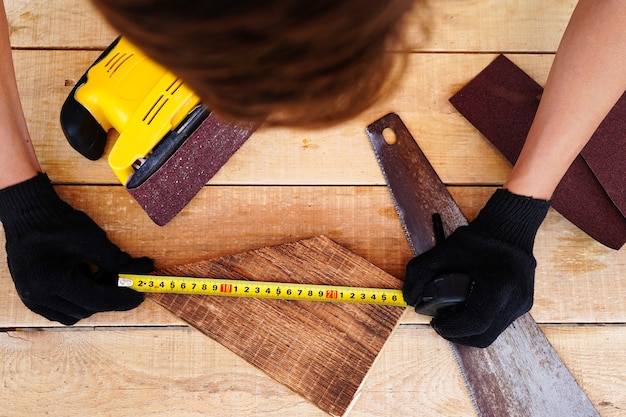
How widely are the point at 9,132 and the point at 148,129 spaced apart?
37 centimetres

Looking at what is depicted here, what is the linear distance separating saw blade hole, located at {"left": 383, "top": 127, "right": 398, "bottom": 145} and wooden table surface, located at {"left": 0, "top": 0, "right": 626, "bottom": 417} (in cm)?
6

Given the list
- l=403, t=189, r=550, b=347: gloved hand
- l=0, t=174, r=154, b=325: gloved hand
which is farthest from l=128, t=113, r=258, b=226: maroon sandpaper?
l=403, t=189, r=550, b=347: gloved hand

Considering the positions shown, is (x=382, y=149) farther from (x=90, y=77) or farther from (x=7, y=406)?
(x=7, y=406)

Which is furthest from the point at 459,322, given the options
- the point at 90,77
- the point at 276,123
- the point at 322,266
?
the point at 90,77

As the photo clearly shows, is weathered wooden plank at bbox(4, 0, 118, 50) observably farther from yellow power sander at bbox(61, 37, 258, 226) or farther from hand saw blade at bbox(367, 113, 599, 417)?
hand saw blade at bbox(367, 113, 599, 417)

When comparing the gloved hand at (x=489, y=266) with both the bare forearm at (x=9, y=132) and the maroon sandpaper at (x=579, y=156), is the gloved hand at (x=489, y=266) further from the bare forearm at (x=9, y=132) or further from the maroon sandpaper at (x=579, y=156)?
the bare forearm at (x=9, y=132)

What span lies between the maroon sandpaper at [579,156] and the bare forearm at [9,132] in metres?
1.21

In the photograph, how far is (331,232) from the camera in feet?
5.09

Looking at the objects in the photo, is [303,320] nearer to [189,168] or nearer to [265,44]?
[189,168]

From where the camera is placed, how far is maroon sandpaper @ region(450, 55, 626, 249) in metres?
1.51

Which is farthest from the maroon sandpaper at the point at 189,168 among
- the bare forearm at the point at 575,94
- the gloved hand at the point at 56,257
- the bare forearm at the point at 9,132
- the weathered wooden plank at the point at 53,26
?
the bare forearm at the point at 575,94

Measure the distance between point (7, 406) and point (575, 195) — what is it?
166 centimetres

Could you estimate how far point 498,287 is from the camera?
4.34 feet

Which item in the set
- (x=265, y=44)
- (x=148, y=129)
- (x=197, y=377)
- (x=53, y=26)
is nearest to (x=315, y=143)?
(x=148, y=129)
